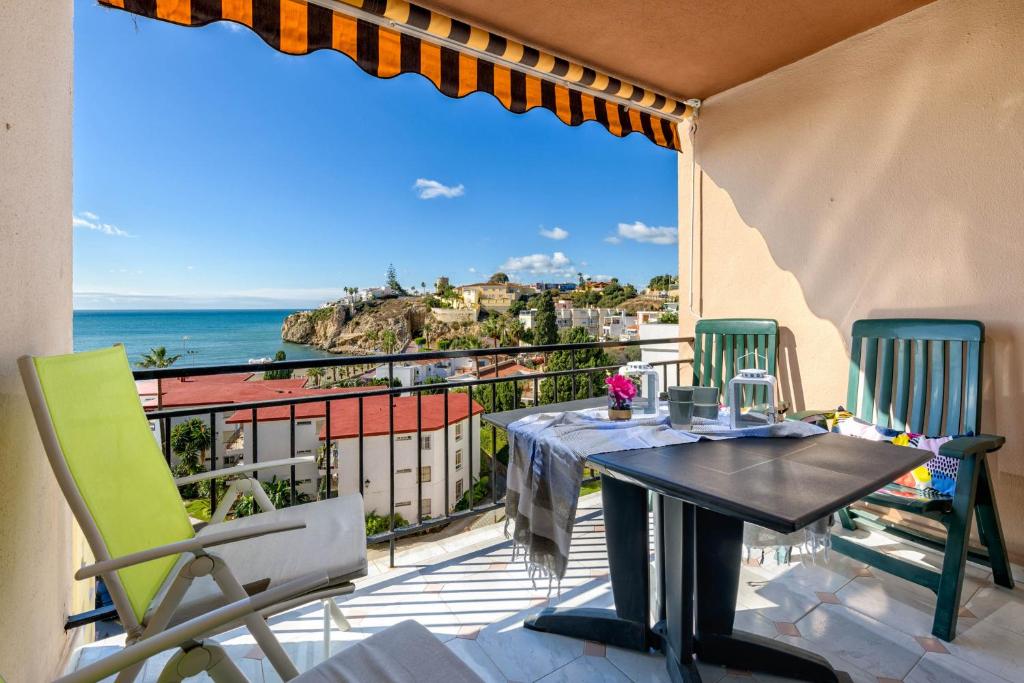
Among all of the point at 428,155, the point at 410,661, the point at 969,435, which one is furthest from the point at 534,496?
the point at 428,155

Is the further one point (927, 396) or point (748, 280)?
point (748, 280)

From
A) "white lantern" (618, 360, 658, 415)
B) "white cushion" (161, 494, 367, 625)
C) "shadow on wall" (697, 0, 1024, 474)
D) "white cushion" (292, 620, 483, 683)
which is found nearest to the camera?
"white cushion" (292, 620, 483, 683)

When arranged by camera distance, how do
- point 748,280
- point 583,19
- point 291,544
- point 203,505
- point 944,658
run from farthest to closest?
point 203,505, point 748,280, point 583,19, point 944,658, point 291,544

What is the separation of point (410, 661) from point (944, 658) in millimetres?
1880

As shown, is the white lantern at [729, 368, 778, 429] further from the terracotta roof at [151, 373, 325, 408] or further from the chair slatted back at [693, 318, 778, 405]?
the terracotta roof at [151, 373, 325, 408]

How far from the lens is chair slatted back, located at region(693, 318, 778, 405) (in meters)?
3.01

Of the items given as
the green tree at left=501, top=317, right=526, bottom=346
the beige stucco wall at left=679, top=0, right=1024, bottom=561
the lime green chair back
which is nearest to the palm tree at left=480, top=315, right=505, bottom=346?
the green tree at left=501, top=317, right=526, bottom=346

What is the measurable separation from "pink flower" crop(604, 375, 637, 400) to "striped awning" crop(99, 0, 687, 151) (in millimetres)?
1835

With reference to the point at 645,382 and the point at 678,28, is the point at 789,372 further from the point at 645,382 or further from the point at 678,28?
the point at 678,28

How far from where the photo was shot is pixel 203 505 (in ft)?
46.3

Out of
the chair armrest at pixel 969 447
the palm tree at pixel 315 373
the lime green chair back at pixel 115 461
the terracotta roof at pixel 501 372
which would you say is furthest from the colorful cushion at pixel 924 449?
the lime green chair back at pixel 115 461

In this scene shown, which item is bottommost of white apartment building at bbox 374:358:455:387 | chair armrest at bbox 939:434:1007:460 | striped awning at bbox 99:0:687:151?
chair armrest at bbox 939:434:1007:460

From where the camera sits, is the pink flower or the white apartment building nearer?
the pink flower

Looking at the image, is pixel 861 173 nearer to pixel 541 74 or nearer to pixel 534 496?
pixel 541 74
